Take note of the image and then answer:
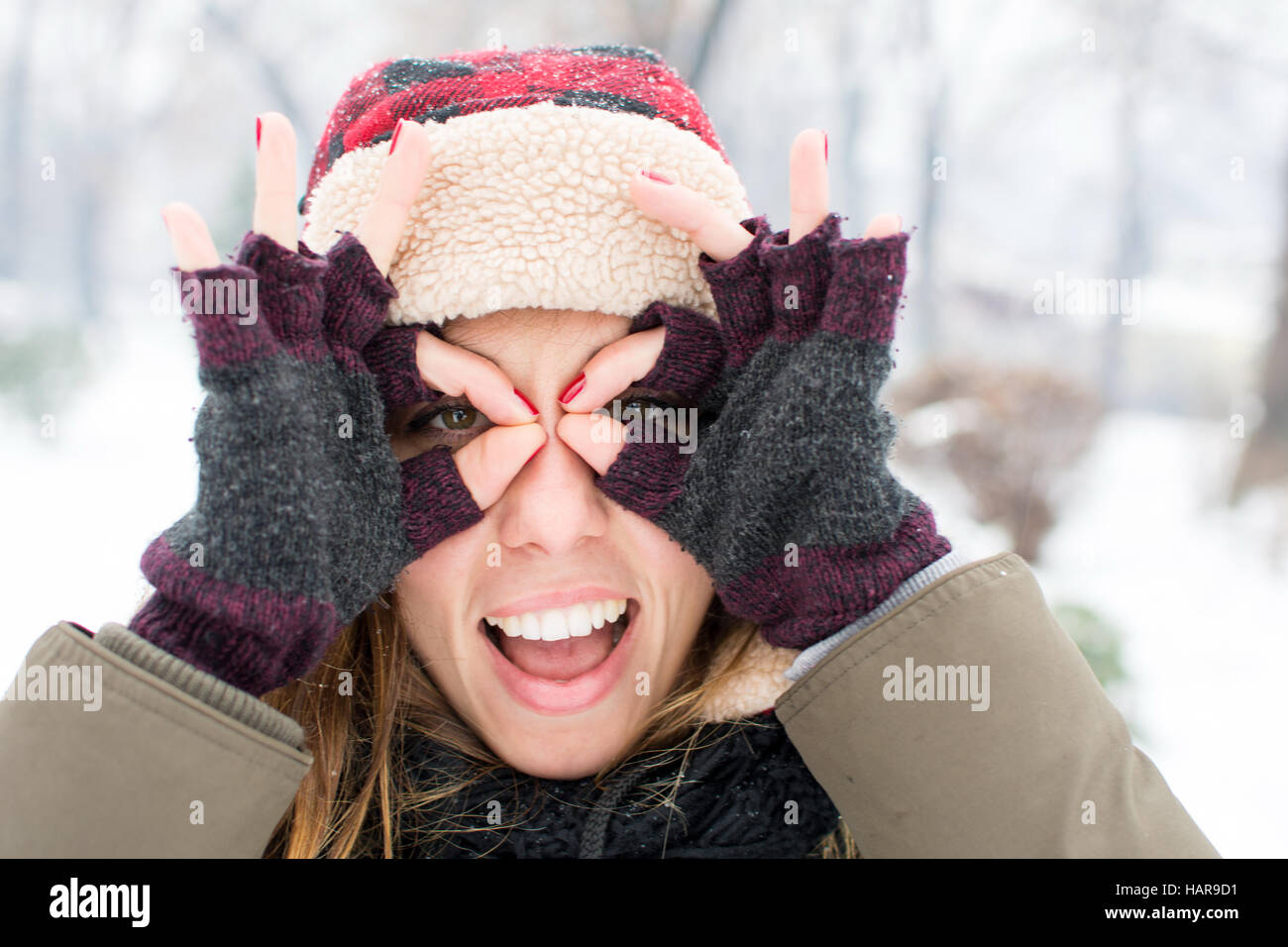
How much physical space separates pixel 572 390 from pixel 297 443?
0.31 metres

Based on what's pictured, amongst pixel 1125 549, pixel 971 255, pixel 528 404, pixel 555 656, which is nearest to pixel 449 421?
pixel 528 404

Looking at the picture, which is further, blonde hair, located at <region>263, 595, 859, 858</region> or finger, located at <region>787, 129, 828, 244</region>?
blonde hair, located at <region>263, 595, 859, 858</region>

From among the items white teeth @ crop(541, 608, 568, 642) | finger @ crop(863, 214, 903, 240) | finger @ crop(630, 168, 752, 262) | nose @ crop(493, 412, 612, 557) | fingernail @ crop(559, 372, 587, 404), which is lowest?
white teeth @ crop(541, 608, 568, 642)

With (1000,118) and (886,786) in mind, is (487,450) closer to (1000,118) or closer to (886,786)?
(886,786)

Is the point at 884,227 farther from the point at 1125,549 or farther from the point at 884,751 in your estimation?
the point at 1125,549

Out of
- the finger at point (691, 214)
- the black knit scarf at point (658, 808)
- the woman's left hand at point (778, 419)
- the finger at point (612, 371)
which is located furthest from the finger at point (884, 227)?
the black knit scarf at point (658, 808)

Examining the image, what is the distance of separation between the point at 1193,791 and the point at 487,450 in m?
1.86

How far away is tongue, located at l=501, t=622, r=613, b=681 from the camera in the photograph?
3.84 feet

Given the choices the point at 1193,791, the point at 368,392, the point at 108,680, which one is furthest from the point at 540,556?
the point at 1193,791

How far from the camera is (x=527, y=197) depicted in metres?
0.98

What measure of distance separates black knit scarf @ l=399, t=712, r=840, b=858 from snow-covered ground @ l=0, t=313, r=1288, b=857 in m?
1.00

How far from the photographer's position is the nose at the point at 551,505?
1.03 meters

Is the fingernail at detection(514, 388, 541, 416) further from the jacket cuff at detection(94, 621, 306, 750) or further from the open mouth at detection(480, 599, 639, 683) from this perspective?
the jacket cuff at detection(94, 621, 306, 750)

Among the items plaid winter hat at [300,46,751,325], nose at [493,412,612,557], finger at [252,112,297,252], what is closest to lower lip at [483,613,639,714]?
nose at [493,412,612,557]
